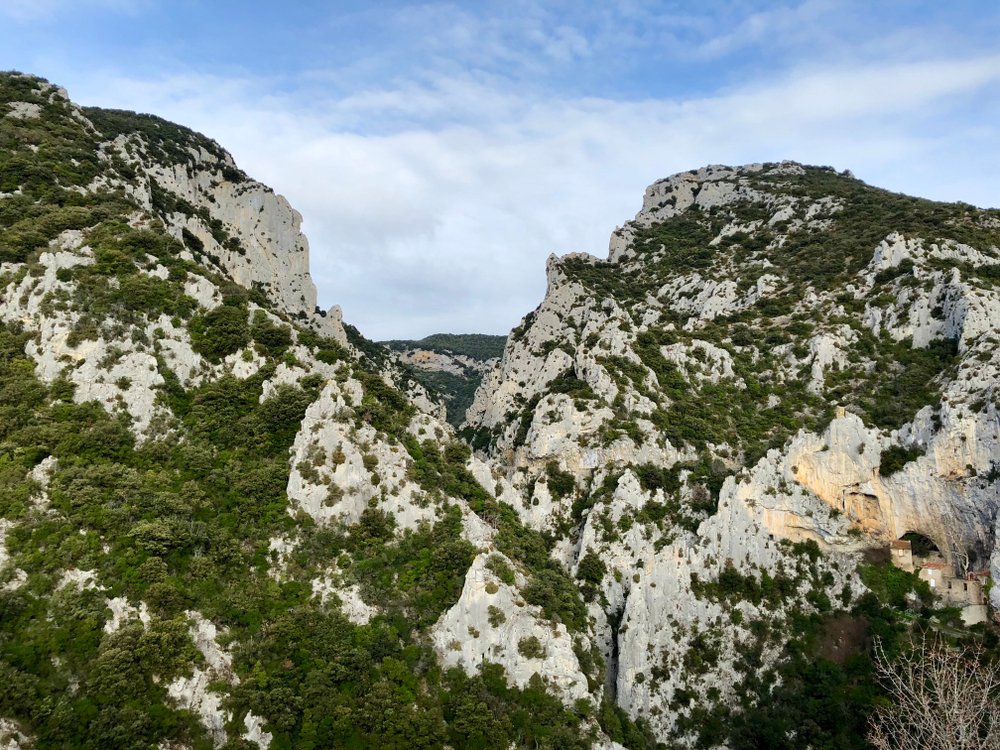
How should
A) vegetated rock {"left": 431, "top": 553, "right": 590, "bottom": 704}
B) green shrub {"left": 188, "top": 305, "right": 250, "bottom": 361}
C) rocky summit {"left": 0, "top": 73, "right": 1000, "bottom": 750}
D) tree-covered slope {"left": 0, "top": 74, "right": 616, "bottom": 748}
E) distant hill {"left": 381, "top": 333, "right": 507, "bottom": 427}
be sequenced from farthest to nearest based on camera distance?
1. distant hill {"left": 381, "top": 333, "right": 507, "bottom": 427}
2. green shrub {"left": 188, "top": 305, "right": 250, "bottom": 361}
3. vegetated rock {"left": 431, "top": 553, "right": 590, "bottom": 704}
4. rocky summit {"left": 0, "top": 73, "right": 1000, "bottom": 750}
5. tree-covered slope {"left": 0, "top": 74, "right": 616, "bottom": 748}

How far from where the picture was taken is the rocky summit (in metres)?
25.7

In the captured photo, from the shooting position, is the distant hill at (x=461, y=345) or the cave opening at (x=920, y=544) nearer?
the cave opening at (x=920, y=544)

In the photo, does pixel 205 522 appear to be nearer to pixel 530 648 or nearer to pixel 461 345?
pixel 530 648

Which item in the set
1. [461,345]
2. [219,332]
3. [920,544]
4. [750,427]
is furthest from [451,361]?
[920,544]

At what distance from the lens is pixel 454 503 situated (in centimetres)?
3816

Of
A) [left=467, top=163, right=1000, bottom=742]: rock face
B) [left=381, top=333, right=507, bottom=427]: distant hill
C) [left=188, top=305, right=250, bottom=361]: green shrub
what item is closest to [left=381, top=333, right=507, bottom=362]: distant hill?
[left=381, top=333, right=507, bottom=427]: distant hill

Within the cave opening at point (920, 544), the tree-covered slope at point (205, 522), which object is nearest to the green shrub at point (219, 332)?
the tree-covered slope at point (205, 522)

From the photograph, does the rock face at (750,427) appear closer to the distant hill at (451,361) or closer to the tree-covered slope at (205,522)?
the tree-covered slope at (205,522)

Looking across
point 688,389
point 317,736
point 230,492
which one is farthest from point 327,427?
point 688,389

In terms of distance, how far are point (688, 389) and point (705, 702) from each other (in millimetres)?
30732

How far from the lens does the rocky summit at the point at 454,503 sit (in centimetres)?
2572

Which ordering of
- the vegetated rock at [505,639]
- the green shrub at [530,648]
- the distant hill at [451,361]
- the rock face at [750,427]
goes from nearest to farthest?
the vegetated rock at [505,639], the green shrub at [530,648], the rock face at [750,427], the distant hill at [451,361]

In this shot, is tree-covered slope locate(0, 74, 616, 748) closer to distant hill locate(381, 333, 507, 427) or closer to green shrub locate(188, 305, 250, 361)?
green shrub locate(188, 305, 250, 361)

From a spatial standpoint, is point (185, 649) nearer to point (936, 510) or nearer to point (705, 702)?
point (705, 702)
